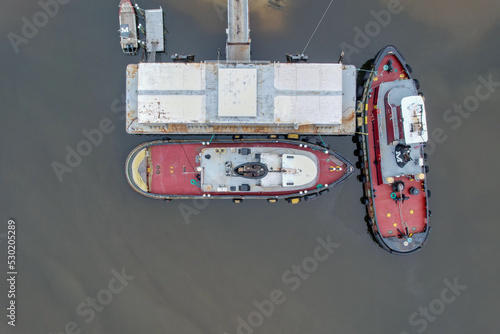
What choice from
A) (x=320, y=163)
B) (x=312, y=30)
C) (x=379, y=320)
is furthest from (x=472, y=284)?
(x=312, y=30)

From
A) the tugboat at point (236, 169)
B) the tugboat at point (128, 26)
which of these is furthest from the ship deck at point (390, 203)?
the tugboat at point (128, 26)

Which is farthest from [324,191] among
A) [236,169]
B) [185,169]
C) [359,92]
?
[185,169]

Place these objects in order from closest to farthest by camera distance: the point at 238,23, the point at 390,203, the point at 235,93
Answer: the point at 235,93
the point at 238,23
the point at 390,203

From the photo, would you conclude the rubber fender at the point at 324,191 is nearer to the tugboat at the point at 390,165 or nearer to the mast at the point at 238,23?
the tugboat at the point at 390,165

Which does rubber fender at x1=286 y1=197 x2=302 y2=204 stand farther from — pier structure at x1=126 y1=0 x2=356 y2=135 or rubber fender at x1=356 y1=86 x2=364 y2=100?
rubber fender at x1=356 y1=86 x2=364 y2=100

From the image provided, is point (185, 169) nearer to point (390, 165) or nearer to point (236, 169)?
point (236, 169)

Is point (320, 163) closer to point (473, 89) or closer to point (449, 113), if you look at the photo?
point (449, 113)
